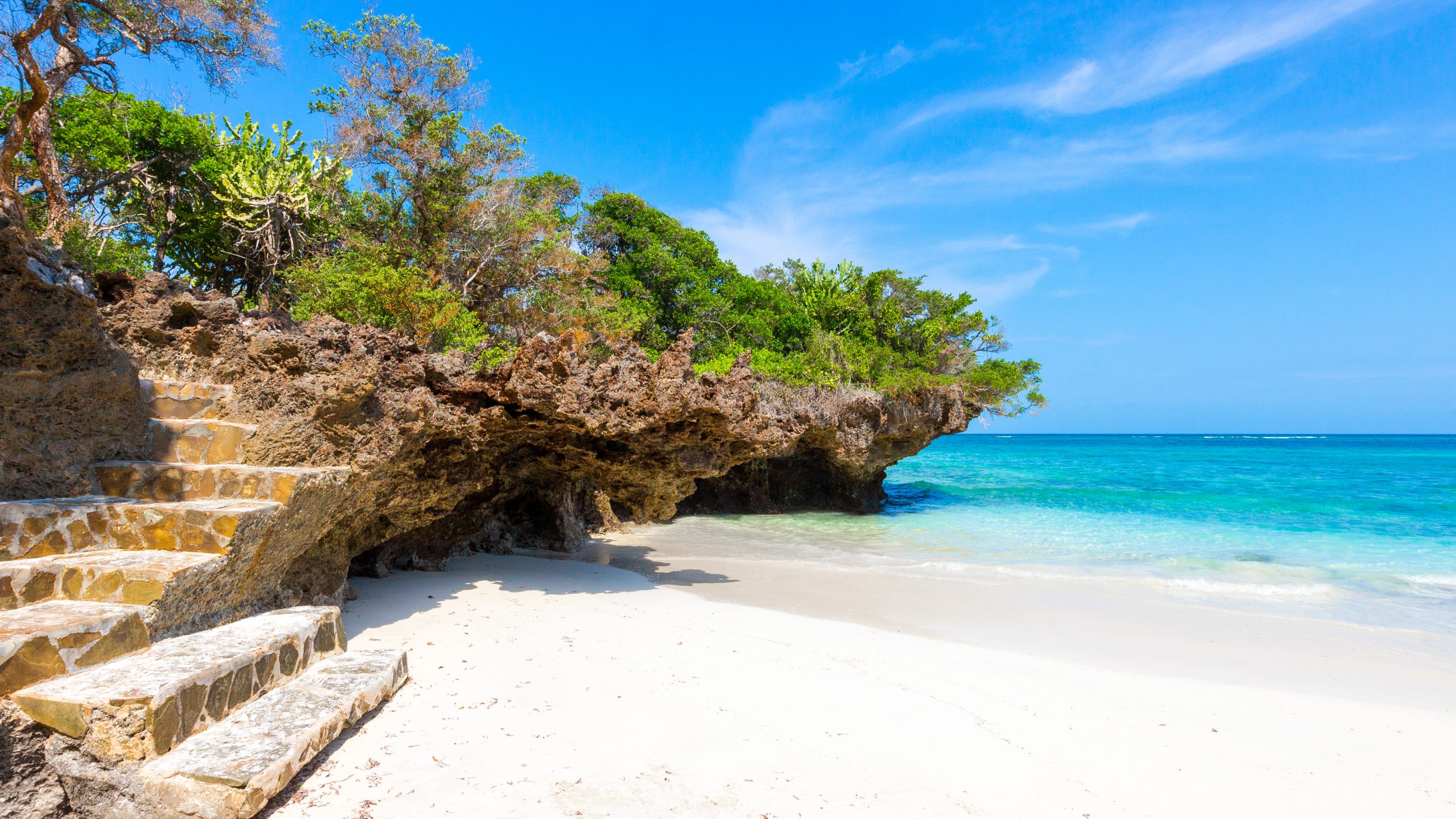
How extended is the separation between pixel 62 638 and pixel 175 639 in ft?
1.70

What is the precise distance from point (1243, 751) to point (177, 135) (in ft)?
65.5

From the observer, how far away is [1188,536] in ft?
44.8

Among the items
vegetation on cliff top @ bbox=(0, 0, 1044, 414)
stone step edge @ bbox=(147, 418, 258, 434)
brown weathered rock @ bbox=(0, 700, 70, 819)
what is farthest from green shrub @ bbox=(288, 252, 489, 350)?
brown weathered rock @ bbox=(0, 700, 70, 819)

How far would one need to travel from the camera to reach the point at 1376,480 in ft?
92.9

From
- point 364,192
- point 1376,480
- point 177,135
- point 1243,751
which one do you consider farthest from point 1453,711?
point 1376,480

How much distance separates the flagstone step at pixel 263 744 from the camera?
94.6 inches

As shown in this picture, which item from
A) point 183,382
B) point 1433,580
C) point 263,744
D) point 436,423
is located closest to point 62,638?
point 263,744

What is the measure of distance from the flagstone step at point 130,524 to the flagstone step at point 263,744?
1.02 meters

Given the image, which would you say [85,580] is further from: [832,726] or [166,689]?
[832,726]

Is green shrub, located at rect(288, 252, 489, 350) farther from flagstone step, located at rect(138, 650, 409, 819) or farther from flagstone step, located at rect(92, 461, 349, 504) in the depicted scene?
flagstone step, located at rect(138, 650, 409, 819)

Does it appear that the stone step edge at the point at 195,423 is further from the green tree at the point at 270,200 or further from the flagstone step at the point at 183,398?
the green tree at the point at 270,200

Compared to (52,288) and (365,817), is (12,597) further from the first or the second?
(365,817)

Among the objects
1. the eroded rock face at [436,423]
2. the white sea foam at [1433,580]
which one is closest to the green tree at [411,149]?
the eroded rock face at [436,423]

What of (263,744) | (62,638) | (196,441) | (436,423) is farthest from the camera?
(436,423)
